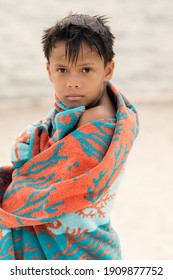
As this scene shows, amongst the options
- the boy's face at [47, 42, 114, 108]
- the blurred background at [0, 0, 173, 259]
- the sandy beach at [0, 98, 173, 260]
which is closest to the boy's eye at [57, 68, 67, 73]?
the boy's face at [47, 42, 114, 108]

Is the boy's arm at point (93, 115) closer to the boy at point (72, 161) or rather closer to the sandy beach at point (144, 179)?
the boy at point (72, 161)

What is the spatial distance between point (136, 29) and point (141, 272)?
2812 mm

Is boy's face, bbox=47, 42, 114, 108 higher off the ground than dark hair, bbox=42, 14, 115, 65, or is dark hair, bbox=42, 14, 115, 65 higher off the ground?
dark hair, bbox=42, 14, 115, 65

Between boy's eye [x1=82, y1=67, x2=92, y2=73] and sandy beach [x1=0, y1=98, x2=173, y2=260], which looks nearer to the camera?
boy's eye [x1=82, y1=67, x2=92, y2=73]

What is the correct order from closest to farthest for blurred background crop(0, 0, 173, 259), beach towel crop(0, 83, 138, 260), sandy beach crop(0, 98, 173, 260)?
beach towel crop(0, 83, 138, 260) → sandy beach crop(0, 98, 173, 260) → blurred background crop(0, 0, 173, 259)

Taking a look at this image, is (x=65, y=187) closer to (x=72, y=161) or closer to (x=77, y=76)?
(x=72, y=161)

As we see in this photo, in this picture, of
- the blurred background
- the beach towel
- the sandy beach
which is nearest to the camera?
the beach towel

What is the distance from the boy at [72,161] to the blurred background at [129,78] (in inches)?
43.3

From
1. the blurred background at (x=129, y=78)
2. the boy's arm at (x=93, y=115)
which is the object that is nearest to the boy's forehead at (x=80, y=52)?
the boy's arm at (x=93, y=115)

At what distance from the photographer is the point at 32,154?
928 mm

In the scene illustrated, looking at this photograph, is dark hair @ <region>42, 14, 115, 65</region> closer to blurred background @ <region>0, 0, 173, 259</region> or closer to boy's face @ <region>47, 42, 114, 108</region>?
boy's face @ <region>47, 42, 114, 108</region>

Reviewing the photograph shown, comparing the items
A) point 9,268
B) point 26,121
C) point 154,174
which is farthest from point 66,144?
point 26,121

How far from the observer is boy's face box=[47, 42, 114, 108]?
91cm

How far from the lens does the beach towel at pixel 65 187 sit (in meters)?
0.87
